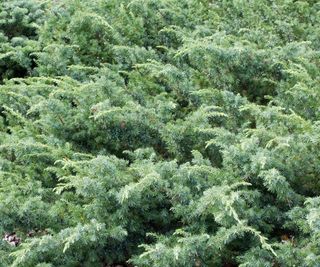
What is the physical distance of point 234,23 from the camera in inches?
203

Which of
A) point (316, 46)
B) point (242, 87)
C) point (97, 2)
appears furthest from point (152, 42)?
point (316, 46)

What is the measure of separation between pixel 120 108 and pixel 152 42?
158 cm

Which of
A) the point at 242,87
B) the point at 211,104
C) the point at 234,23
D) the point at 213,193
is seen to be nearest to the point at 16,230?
the point at 213,193

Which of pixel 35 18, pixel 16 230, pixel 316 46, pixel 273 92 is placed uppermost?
pixel 316 46

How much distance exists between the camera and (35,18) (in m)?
6.03

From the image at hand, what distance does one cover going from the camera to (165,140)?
3.81m

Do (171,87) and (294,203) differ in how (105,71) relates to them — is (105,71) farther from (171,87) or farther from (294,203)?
(294,203)

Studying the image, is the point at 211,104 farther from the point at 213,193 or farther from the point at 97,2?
the point at 97,2

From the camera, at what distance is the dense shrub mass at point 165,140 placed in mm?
3125

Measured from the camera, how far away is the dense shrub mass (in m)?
3.12

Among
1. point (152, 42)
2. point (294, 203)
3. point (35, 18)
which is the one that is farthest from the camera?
point (35, 18)

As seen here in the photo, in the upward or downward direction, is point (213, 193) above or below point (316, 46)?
below

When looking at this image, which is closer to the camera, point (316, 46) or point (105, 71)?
point (105, 71)

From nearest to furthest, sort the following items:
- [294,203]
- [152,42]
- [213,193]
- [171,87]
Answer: [213,193]
[294,203]
[171,87]
[152,42]
